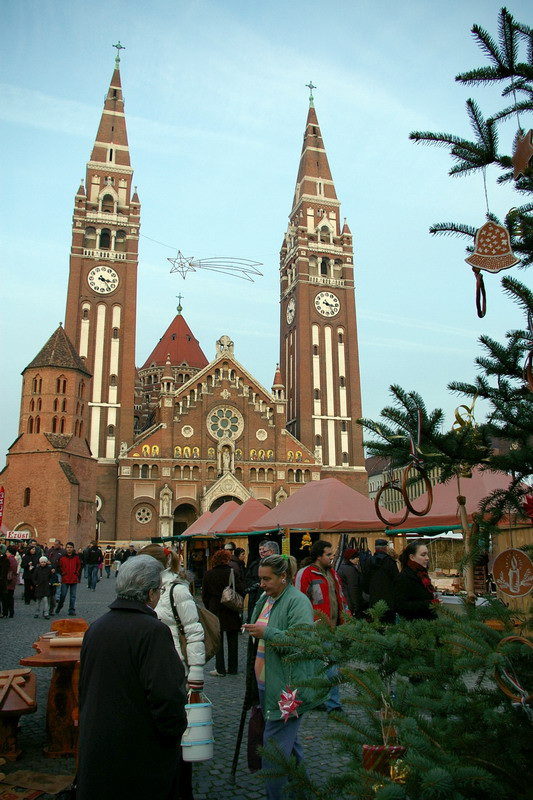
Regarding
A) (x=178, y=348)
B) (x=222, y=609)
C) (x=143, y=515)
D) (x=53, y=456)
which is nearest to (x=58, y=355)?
(x=53, y=456)

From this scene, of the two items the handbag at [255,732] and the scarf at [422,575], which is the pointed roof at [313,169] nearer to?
the scarf at [422,575]

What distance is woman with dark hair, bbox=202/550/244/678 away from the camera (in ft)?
27.0

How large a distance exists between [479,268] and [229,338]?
135 ft

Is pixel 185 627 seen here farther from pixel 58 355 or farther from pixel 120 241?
pixel 120 241

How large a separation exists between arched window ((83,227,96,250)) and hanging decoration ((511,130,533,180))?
44016 millimetres

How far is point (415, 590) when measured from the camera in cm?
468

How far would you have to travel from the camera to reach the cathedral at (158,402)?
34.8 meters

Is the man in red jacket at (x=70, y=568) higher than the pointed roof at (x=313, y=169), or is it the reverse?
the pointed roof at (x=313, y=169)

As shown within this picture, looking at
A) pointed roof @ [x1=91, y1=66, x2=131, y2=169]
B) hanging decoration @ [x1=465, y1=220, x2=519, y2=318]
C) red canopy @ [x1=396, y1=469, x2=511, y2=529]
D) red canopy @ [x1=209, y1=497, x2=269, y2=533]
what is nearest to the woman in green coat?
hanging decoration @ [x1=465, y1=220, x2=519, y2=318]

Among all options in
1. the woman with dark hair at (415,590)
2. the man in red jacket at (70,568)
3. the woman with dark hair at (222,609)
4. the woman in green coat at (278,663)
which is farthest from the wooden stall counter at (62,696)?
the man in red jacket at (70,568)

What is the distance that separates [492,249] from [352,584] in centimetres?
657

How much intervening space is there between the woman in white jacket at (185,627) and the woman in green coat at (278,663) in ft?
1.28

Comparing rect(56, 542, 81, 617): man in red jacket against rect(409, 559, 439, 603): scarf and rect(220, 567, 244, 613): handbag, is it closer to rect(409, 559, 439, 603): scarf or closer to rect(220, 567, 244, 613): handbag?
rect(220, 567, 244, 613): handbag

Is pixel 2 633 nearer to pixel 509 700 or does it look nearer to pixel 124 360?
pixel 509 700
